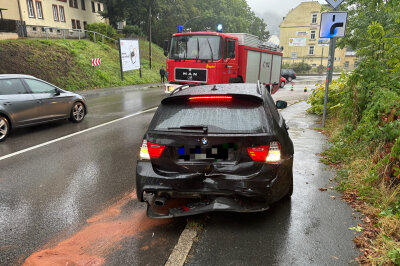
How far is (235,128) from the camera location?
10.8 feet

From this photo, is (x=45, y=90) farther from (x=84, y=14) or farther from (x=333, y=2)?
(x=84, y=14)

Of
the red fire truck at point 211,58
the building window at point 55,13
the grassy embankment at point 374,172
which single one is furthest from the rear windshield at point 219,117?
the building window at point 55,13

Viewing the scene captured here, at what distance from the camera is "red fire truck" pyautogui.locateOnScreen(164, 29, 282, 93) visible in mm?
11625

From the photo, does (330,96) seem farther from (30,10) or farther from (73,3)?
(73,3)

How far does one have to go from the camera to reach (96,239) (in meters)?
3.38

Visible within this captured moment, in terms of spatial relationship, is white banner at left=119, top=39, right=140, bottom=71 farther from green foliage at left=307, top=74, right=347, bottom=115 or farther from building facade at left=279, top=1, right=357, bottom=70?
building facade at left=279, top=1, right=357, bottom=70

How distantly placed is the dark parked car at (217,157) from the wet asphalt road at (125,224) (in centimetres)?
35

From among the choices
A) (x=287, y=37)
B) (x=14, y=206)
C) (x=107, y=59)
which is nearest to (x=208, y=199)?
→ (x=14, y=206)

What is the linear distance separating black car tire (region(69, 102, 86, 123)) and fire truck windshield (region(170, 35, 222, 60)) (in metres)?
4.55

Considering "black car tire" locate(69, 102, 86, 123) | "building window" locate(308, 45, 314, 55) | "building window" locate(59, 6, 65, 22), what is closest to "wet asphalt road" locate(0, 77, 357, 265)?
"black car tire" locate(69, 102, 86, 123)

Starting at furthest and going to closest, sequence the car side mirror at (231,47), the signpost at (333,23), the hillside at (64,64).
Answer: the hillside at (64,64) → the car side mirror at (231,47) → the signpost at (333,23)

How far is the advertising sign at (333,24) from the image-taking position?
23.4 feet

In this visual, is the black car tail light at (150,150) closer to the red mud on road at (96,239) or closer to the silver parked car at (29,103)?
the red mud on road at (96,239)

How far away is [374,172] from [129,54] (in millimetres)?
24963
